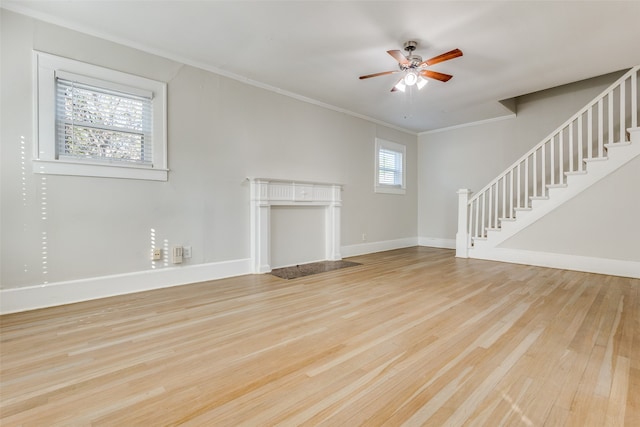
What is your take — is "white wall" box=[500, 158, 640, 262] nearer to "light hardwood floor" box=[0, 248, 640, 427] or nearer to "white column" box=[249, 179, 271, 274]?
"light hardwood floor" box=[0, 248, 640, 427]

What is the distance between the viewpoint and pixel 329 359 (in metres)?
1.74

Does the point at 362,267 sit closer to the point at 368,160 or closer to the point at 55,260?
the point at 368,160

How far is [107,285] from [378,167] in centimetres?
485

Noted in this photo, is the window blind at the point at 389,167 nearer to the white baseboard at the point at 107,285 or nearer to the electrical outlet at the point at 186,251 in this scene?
the white baseboard at the point at 107,285

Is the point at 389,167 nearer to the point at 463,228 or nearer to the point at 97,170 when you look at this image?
the point at 463,228

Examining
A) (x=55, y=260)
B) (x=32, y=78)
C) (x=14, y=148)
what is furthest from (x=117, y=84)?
(x=55, y=260)

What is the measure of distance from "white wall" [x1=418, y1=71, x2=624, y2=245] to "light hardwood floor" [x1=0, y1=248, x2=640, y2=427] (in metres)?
3.23

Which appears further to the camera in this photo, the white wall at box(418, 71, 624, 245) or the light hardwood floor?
the white wall at box(418, 71, 624, 245)

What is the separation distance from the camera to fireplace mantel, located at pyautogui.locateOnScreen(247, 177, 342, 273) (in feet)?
13.1

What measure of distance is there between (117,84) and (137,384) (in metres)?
2.95

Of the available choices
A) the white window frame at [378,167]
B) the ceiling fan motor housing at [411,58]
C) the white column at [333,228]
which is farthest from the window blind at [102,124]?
the white window frame at [378,167]

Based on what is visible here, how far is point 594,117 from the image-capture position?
454 centimetres

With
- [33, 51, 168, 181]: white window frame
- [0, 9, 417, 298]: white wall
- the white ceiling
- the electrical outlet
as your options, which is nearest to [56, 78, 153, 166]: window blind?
[33, 51, 168, 181]: white window frame

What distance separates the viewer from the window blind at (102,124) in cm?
277
